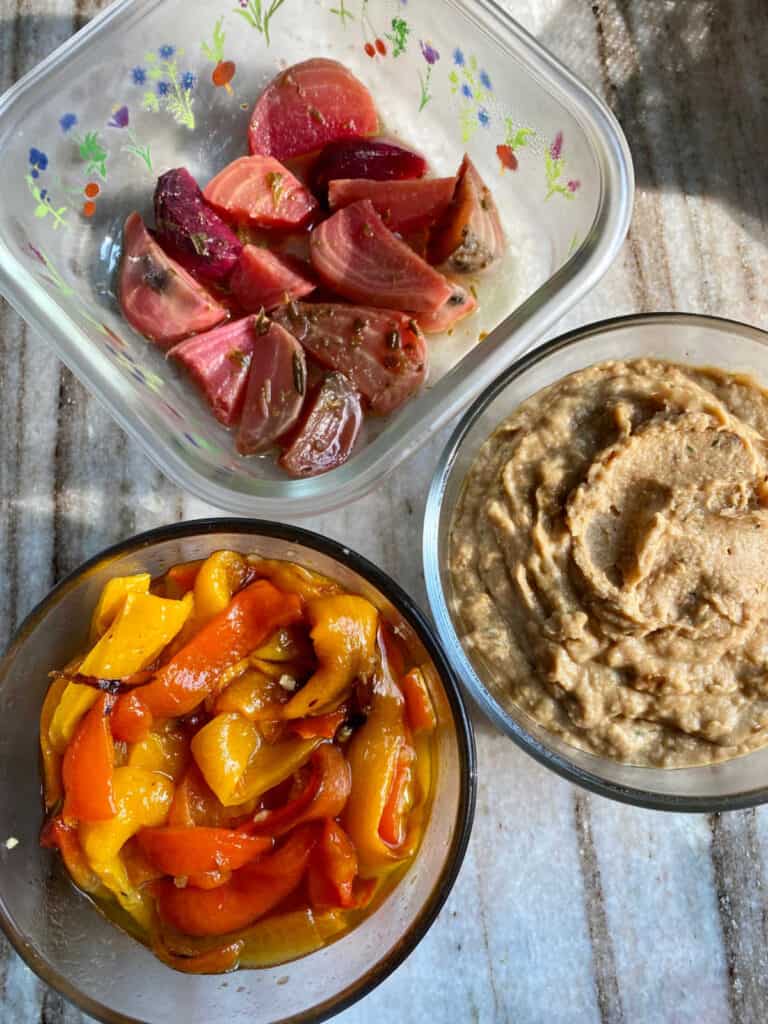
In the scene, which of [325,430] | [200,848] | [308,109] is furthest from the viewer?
[308,109]

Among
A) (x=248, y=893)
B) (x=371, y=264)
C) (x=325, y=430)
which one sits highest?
(x=371, y=264)

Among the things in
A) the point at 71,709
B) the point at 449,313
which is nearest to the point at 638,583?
the point at 449,313

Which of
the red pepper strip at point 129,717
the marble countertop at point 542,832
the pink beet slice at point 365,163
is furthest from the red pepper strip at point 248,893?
the pink beet slice at point 365,163

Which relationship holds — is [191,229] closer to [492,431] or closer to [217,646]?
[492,431]

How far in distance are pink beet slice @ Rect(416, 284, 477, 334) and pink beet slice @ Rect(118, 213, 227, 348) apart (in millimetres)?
331

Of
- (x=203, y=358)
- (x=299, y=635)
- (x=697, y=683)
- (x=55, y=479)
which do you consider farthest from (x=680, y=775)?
(x=55, y=479)

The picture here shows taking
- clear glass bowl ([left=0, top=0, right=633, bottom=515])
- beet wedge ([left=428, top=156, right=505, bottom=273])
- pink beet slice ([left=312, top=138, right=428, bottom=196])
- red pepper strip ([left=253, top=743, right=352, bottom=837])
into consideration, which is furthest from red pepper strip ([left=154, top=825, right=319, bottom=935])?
pink beet slice ([left=312, top=138, right=428, bottom=196])

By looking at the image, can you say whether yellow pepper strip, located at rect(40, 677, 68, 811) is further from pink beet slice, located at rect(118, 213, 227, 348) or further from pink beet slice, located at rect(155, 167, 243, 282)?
pink beet slice, located at rect(155, 167, 243, 282)

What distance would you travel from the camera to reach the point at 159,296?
1.63m

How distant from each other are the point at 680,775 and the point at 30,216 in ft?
4.35

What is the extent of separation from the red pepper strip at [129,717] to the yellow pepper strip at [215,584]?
14 cm

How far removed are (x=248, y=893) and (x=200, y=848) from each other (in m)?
0.10

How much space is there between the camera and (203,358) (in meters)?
1.62

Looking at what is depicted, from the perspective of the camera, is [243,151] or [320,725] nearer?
[320,725]
